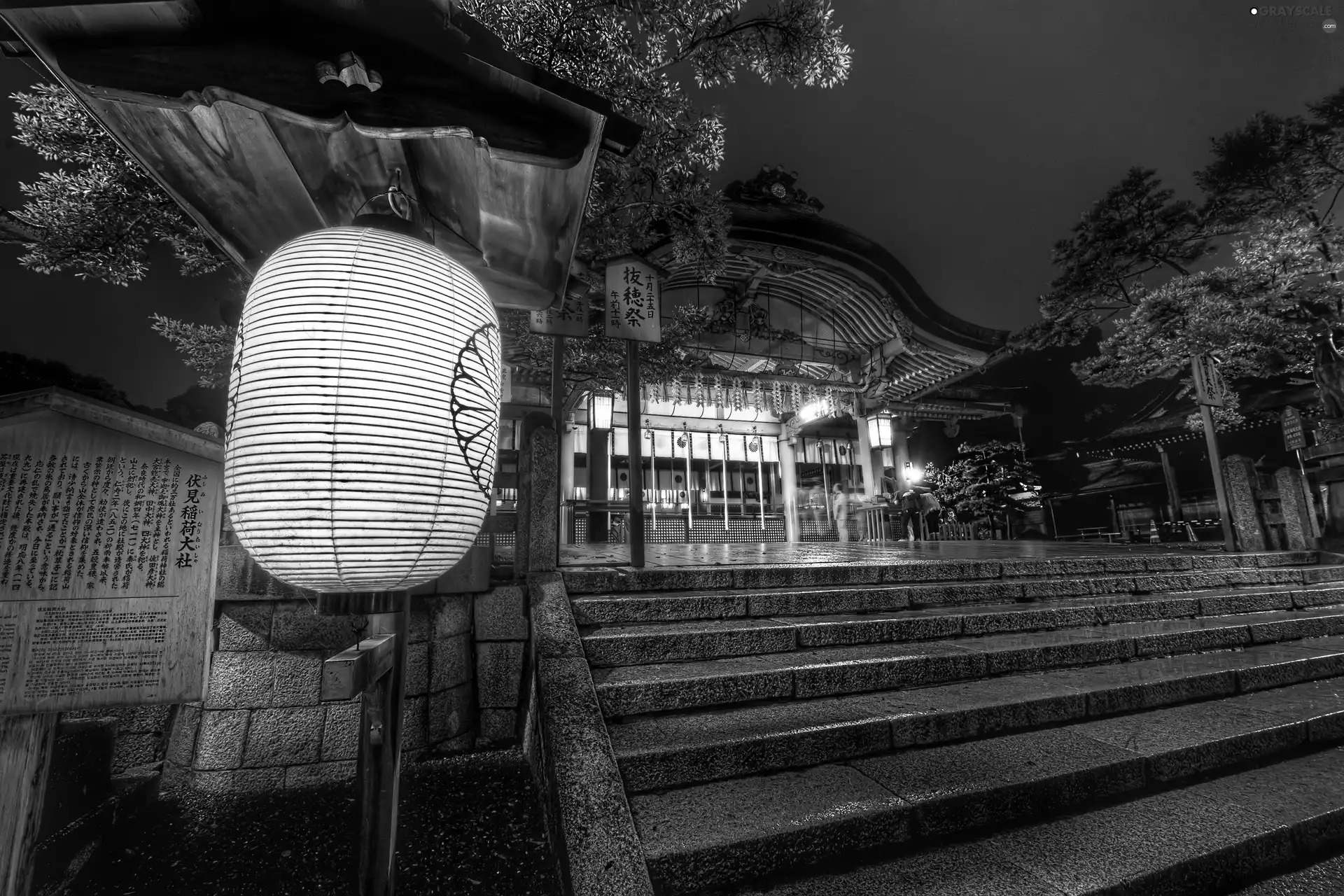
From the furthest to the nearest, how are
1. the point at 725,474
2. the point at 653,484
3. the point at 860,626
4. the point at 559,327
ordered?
the point at 725,474 < the point at 653,484 < the point at 559,327 < the point at 860,626

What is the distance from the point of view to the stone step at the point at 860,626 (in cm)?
399

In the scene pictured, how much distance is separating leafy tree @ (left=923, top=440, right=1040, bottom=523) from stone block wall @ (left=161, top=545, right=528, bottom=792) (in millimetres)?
20175

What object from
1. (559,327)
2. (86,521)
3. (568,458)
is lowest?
(86,521)

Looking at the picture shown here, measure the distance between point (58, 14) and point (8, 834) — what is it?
117 inches

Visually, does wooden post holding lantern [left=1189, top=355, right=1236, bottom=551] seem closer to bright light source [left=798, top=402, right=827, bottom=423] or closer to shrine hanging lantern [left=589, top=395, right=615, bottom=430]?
bright light source [left=798, top=402, right=827, bottom=423]

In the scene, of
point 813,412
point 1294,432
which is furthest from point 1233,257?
point 813,412

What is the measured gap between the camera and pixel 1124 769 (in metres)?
3.11

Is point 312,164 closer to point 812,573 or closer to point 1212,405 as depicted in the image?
point 812,573

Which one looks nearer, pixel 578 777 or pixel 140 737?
pixel 578 777

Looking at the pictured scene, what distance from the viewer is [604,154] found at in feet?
17.1

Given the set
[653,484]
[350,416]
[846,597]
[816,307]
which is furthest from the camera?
[653,484]

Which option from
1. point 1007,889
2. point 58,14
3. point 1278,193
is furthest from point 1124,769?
point 1278,193

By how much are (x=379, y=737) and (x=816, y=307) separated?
16339mm

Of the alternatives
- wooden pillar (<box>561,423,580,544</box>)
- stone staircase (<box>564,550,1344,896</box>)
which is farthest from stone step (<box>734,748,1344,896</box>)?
wooden pillar (<box>561,423,580,544</box>)
